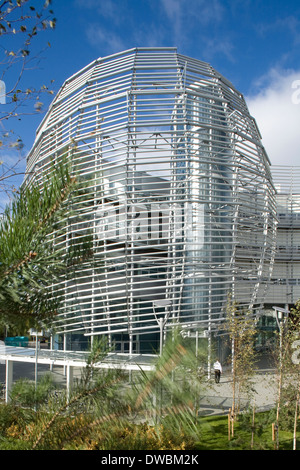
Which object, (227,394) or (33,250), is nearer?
(33,250)

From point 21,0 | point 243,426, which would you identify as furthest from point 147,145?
point 21,0

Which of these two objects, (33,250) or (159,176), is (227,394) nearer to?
(159,176)

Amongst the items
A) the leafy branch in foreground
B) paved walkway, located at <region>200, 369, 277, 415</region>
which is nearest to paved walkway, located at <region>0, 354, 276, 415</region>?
paved walkway, located at <region>200, 369, 277, 415</region>

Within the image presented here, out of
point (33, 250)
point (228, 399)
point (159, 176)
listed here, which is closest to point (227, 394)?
point (228, 399)

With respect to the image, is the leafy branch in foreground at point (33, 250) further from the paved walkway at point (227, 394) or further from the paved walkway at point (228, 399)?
the paved walkway at point (228, 399)

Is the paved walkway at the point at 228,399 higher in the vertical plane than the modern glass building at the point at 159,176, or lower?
lower

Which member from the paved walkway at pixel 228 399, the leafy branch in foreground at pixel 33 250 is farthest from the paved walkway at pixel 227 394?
the leafy branch in foreground at pixel 33 250

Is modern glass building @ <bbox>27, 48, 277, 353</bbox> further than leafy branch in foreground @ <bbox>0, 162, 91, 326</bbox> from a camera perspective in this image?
Yes

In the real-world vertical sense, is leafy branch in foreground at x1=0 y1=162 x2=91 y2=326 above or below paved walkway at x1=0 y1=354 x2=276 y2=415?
above

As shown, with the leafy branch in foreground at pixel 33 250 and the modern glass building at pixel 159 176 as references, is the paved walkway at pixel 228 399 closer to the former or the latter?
the modern glass building at pixel 159 176

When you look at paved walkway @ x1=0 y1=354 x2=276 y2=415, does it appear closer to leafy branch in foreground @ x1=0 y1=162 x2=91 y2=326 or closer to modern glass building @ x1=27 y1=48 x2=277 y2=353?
modern glass building @ x1=27 y1=48 x2=277 y2=353

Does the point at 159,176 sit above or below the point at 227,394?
above

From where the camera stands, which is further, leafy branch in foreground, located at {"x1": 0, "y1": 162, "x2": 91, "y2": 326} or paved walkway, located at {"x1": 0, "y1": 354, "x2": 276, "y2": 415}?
paved walkway, located at {"x1": 0, "y1": 354, "x2": 276, "y2": 415}

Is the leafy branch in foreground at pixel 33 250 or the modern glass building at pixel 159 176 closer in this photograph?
the leafy branch in foreground at pixel 33 250
